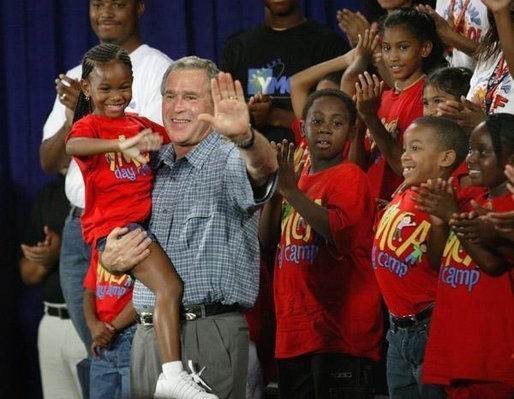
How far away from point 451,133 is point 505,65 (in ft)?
1.18

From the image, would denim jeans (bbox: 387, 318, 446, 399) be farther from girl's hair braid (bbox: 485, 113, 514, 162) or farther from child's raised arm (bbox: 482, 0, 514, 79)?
child's raised arm (bbox: 482, 0, 514, 79)

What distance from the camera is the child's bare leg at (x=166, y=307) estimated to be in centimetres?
373

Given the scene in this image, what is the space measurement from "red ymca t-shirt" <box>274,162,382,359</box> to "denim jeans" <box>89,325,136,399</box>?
63cm

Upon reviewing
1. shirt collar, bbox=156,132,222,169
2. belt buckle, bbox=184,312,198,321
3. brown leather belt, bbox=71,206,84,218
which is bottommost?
belt buckle, bbox=184,312,198,321

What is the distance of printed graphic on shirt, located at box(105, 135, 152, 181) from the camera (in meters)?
4.04

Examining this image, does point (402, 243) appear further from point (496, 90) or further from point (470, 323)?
point (496, 90)

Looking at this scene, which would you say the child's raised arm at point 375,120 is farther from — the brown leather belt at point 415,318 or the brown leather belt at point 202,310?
the brown leather belt at point 202,310

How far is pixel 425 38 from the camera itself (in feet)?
16.3

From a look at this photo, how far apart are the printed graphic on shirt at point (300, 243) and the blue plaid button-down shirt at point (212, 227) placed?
0.87 meters

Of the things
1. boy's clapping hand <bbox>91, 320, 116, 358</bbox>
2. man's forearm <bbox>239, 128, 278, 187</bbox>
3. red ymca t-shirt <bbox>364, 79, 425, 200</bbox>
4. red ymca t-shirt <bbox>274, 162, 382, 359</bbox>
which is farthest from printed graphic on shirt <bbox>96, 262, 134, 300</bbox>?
man's forearm <bbox>239, 128, 278, 187</bbox>

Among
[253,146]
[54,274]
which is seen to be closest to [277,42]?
[54,274]

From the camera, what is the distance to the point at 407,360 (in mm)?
4219

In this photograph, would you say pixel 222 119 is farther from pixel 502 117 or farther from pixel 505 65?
pixel 505 65

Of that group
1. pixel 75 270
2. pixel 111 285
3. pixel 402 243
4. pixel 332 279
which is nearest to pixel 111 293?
pixel 111 285
